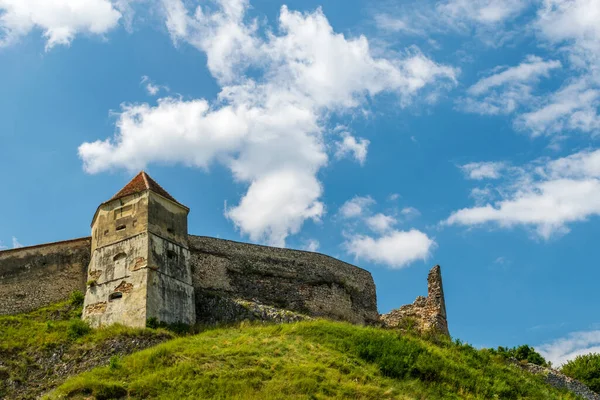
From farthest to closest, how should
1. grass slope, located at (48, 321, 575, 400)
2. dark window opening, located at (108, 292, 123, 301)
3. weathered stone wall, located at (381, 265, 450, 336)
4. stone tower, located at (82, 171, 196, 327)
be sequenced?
1. weathered stone wall, located at (381, 265, 450, 336)
2. dark window opening, located at (108, 292, 123, 301)
3. stone tower, located at (82, 171, 196, 327)
4. grass slope, located at (48, 321, 575, 400)

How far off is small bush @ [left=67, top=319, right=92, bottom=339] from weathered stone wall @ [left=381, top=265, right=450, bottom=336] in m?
15.8

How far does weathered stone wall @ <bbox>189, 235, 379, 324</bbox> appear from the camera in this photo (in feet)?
123

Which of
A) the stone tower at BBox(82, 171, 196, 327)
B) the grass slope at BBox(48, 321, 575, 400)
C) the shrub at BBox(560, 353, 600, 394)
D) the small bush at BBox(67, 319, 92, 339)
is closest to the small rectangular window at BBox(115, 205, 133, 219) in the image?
the stone tower at BBox(82, 171, 196, 327)

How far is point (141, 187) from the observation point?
3359cm

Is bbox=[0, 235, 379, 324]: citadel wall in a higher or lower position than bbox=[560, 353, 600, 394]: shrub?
higher

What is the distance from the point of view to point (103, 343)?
2831 centimetres

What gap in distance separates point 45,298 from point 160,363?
31.1 feet

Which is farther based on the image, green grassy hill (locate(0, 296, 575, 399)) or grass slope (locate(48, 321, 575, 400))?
green grassy hill (locate(0, 296, 575, 399))

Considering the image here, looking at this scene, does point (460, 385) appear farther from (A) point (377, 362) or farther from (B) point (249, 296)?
(B) point (249, 296)

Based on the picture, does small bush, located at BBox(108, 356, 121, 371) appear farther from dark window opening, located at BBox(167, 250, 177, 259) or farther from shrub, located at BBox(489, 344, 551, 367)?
shrub, located at BBox(489, 344, 551, 367)

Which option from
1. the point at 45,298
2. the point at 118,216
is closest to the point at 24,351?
the point at 45,298

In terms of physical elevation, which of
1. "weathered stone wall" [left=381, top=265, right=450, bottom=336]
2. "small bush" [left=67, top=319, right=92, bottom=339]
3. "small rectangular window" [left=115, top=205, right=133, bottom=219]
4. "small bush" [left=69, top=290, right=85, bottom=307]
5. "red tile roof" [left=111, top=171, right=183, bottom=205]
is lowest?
"small bush" [left=67, top=319, right=92, bottom=339]

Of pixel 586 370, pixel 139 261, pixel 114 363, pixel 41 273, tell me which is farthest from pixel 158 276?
pixel 586 370

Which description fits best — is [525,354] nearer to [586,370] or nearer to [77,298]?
[586,370]
